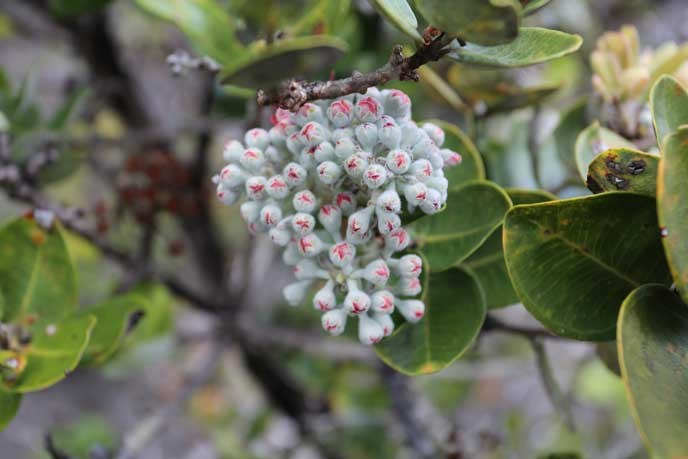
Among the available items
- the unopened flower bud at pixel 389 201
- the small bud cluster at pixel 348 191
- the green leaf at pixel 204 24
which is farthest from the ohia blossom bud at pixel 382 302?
the green leaf at pixel 204 24

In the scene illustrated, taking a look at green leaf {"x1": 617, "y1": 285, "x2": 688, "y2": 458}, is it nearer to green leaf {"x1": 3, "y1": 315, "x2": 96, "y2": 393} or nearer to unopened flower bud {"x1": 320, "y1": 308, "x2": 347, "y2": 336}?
unopened flower bud {"x1": 320, "y1": 308, "x2": 347, "y2": 336}

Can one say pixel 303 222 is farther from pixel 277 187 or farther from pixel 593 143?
pixel 593 143

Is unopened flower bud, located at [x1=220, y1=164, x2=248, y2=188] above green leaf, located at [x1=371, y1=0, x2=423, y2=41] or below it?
below

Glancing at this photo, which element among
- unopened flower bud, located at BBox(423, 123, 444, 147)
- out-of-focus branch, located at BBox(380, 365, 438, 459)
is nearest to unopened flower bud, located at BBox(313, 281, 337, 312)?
unopened flower bud, located at BBox(423, 123, 444, 147)

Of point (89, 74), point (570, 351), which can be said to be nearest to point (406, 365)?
point (89, 74)

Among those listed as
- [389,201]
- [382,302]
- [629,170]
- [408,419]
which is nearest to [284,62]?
[389,201]

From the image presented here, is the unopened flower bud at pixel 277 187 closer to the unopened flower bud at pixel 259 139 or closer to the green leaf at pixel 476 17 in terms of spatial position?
the unopened flower bud at pixel 259 139
